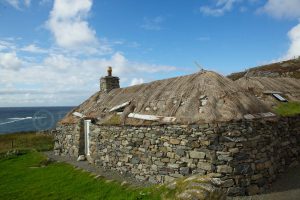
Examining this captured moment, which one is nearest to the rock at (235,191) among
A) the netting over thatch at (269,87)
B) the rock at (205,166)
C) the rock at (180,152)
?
the rock at (205,166)

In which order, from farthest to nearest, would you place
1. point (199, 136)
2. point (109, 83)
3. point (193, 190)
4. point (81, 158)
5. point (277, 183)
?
point (109, 83) → point (81, 158) → point (277, 183) → point (199, 136) → point (193, 190)

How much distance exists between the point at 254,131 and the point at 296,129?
13.6ft

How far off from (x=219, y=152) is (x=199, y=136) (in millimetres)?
970

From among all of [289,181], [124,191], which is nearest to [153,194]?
[124,191]

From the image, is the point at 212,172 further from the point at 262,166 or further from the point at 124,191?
the point at 124,191

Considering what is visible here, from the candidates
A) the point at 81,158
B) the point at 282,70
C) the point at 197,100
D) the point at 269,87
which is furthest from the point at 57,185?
the point at 282,70

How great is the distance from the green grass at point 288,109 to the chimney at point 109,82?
41.1 feet

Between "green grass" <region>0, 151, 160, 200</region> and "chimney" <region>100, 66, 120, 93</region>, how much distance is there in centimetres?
707

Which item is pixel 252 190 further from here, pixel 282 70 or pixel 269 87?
pixel 282 70

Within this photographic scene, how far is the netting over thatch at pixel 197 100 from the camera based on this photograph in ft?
40.7

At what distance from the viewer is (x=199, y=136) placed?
12.0 meters

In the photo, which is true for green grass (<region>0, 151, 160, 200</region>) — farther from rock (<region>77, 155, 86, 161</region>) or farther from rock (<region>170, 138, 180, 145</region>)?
rock (<region>170, 138, 180, 145</region>)

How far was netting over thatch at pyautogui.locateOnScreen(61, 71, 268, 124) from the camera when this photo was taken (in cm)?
1241

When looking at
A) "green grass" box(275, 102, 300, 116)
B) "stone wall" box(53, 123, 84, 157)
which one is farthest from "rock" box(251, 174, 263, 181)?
Answer: "stone wall" box(53, 123, 84, 157)
